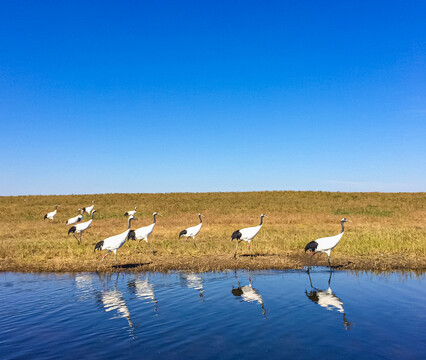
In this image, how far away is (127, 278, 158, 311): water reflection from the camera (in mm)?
11700

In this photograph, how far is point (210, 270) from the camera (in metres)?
15.7

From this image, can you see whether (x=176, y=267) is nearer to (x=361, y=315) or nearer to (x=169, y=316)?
(x=169, y=316)

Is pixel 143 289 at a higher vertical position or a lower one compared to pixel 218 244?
lower

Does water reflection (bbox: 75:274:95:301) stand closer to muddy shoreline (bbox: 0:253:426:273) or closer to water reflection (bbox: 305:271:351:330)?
muddy shoreline (bbox: 0:253:426:273)

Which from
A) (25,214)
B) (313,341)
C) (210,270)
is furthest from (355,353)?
(25,214)

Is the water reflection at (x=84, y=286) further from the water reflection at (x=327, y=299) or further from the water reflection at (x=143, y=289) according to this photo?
the water reflection at (x=327, y=299)

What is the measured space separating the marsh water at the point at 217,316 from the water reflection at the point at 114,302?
0.10 feet

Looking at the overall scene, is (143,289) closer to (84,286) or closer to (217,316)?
(84,286)

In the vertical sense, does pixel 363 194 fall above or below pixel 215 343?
above

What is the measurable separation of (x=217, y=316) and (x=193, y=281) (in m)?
3.97

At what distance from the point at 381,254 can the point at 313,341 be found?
11092 mm

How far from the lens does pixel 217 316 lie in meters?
10.0

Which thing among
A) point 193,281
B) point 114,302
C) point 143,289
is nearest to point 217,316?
point 114,302

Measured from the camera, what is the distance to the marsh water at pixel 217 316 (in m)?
7.96
